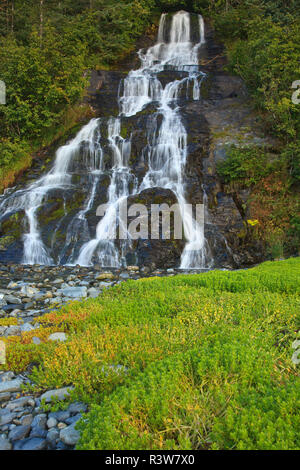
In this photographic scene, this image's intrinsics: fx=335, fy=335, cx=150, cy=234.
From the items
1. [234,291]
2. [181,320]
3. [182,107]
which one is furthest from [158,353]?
[182,107]

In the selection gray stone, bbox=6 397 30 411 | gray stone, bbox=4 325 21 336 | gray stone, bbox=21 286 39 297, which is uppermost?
gray stone, bbox=21 286 39 297

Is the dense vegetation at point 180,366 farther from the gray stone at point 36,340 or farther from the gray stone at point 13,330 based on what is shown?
the gray stone at point 13,330

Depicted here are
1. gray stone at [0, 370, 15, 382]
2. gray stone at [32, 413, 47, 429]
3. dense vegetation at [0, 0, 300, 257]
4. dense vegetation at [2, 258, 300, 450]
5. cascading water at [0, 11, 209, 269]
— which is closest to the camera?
dense vegetation at [2, 258, 300, 450]

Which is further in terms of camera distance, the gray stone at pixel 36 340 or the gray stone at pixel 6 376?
the gray stone at pixel 36 340

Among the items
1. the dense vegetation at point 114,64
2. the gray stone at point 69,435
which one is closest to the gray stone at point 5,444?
the gray stone at point 69,435

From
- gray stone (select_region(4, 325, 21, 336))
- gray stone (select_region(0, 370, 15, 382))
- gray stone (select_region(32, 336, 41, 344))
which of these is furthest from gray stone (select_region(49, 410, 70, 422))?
gray stone (select_region(4, 325, 21, 336))

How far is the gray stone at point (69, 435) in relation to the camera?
3030 millimetres

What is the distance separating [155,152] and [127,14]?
2119 centimetres

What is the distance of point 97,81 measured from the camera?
86.1ft

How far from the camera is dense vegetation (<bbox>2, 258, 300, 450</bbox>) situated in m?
2.67

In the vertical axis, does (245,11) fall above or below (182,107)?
above

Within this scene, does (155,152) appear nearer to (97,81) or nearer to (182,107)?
(182,107)

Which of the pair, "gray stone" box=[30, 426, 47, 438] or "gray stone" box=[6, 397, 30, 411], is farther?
"gray stone" box=[6, 397, 30, 411]

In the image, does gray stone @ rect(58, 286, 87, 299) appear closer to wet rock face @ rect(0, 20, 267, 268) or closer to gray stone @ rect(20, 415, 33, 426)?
wet rock face @ rect(0, 20, 267, 268)
